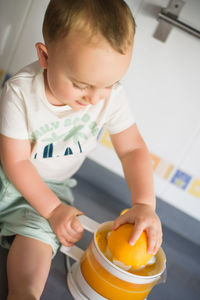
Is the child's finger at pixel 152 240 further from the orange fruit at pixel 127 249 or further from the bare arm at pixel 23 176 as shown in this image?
the bare arm at pixel 23 176

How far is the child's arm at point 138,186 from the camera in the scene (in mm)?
593

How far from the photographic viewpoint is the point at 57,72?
22.8 inches

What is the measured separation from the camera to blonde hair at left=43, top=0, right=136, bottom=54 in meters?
A: 0.52

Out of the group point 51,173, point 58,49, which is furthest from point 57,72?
point 51,173

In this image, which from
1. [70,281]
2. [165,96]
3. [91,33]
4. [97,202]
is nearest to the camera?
[91,33]

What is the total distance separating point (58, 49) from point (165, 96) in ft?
1.33

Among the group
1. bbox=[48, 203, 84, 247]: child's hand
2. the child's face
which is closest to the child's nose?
the child's face

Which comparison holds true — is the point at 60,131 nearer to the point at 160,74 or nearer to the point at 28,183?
the point at 28,183

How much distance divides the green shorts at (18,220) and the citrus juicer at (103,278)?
0.16ft

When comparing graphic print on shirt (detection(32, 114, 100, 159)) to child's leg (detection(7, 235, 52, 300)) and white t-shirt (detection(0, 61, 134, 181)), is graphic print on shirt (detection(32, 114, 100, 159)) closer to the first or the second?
white t-shirt (detection(0, 61, 134, 181))

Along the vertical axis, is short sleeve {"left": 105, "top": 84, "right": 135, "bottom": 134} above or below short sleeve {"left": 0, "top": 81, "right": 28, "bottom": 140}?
above

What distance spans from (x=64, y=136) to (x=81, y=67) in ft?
0.78

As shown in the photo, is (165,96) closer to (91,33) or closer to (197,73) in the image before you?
(197,73)

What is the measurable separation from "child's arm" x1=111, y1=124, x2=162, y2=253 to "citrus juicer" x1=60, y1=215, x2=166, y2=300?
0.05 m
